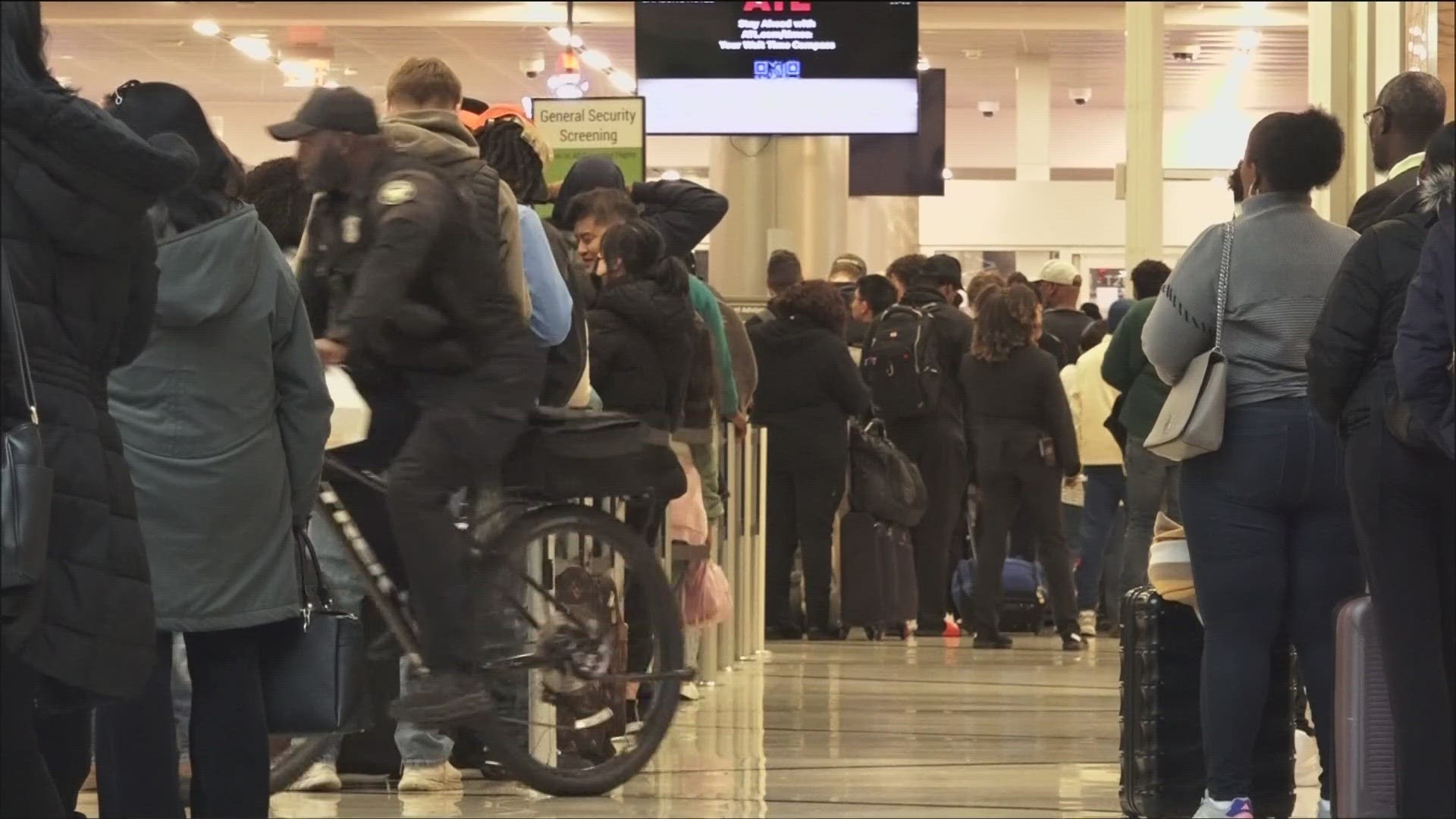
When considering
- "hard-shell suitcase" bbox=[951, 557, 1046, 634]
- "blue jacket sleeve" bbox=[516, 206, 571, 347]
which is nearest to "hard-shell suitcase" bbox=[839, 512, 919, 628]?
"hard-shell suitcase" bbox=[951, 557, 1046, 634]

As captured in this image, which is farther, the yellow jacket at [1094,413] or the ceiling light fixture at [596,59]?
the ceiling light fixture at [596,59]

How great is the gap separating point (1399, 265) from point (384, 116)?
228 centimetres

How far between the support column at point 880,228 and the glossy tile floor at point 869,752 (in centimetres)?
1052

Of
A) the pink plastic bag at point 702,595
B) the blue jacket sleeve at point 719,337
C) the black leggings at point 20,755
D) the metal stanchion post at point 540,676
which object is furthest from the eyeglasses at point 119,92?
the pink plastic bag at point 702,595

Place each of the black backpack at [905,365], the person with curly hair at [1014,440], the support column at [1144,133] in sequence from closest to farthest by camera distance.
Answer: the person with curly hair at [1014,440]
the black backpack at [905,365]
the support column at [1144,133]

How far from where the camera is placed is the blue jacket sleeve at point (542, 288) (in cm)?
573

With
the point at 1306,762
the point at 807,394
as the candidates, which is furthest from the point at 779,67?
the point at 1306,762

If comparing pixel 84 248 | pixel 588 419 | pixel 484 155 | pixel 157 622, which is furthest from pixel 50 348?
pixel 484 155

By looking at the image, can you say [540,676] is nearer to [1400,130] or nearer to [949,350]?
[1400,130]

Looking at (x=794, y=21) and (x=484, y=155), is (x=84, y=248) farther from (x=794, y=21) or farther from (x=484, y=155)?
(x=794, y=21)

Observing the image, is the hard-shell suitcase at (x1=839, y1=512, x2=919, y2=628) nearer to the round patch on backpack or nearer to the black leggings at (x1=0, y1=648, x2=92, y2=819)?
the round patch on backpack

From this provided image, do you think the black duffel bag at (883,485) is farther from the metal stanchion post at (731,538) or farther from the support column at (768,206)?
the support column at (768,206)

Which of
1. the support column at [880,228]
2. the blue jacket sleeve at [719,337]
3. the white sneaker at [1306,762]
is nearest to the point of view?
the white sneaker at [1306,762]

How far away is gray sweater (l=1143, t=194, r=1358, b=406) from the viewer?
510 centimetres
